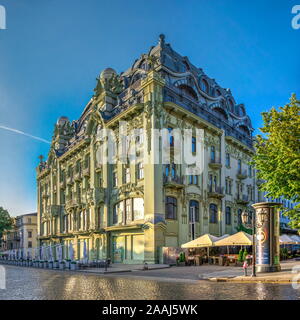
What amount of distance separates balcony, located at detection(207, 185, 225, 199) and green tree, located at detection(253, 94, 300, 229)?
17.6 m

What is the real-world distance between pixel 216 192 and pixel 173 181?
8162mm

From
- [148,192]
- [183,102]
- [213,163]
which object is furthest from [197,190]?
[183,102]

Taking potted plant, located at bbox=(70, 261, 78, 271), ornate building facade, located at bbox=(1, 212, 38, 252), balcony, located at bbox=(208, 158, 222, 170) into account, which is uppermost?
balcony, located at bbox=(208, 158, 222, 170)

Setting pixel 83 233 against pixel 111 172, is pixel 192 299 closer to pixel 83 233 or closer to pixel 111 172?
pixel 111 172

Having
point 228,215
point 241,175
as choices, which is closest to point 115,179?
point 228,215

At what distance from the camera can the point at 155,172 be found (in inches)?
1246

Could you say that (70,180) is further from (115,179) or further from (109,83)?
(109,83)

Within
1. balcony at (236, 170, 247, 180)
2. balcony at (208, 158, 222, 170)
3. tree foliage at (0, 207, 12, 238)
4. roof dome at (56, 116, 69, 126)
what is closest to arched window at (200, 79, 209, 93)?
balcony at (208, 158, 222, 170)

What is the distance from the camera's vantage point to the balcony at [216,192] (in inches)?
1502

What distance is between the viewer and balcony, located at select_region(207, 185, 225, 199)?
125 feet

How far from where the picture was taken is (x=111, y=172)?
39125mm

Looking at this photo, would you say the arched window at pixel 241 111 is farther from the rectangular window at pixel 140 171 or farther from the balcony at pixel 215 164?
the rectangular window at pixel 140 171

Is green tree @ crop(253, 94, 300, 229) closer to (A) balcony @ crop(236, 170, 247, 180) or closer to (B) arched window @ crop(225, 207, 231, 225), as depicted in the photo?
(B) arched window @ crop(225, 207, 231, 225)

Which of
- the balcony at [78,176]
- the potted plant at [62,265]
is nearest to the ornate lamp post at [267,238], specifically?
the potted plant at [62,265]
